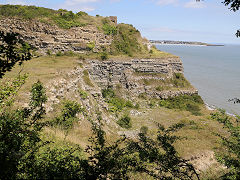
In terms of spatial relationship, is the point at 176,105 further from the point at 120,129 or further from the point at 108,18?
the point at 108,18

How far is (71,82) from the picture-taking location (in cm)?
2512

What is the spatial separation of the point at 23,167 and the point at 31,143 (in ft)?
3.05

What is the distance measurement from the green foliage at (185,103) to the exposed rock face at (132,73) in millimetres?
1402

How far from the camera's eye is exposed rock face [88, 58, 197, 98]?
131 ft

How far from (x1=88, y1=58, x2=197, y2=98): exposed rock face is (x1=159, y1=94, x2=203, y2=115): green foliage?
4.60 ft

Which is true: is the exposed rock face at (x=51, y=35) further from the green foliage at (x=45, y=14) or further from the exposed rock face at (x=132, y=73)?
the exposed rock face at (x=132, y=73)

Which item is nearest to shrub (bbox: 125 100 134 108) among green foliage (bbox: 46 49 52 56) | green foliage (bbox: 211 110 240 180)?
green foliage (bbox: 46 49 52 56)

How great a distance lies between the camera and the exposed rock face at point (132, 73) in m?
39.9

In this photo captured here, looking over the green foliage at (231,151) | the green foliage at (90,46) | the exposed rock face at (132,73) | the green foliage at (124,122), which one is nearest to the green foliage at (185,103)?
the exposed rock face at (132,73)

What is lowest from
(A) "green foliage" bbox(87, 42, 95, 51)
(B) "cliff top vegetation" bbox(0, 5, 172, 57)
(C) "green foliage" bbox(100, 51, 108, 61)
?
(C) "green foliage" bbox(100, 51, 108, 61)

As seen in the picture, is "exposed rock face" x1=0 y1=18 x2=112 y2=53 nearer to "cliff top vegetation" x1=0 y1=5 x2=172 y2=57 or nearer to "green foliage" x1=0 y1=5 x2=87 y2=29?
"cliff top vegetation" x1=0 y1=5 x2=172 y2=57

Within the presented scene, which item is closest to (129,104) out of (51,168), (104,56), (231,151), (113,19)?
(104,56)

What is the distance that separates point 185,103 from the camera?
42719 millimetres

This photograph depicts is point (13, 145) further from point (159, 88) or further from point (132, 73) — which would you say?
point (159, 88)
